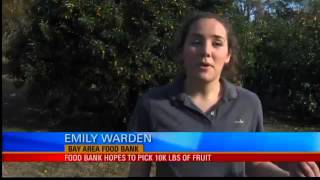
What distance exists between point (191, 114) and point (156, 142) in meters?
0.71

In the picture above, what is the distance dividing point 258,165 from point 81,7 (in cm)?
223

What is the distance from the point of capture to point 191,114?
281 cm

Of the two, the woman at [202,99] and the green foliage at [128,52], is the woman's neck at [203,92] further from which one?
the green foliage at [128,52]

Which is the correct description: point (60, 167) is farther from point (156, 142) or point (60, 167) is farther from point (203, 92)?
point (203, 92)

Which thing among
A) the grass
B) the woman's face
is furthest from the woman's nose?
the grass

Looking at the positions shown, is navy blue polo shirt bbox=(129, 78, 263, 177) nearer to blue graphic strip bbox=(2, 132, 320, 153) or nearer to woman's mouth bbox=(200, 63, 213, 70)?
woman's mouth bbox=(200, 63, 213, 70)

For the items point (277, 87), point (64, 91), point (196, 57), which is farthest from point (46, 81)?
point (196, 57)

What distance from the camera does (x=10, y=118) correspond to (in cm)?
458

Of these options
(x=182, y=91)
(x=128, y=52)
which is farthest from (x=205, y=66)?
(x=128, y=52)

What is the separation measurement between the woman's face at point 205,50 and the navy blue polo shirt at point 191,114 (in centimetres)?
9

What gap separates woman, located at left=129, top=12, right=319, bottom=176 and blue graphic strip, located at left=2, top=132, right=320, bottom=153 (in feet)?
1.56

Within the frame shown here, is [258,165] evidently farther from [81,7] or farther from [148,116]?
[81,7]

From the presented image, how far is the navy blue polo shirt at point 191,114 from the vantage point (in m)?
2.75

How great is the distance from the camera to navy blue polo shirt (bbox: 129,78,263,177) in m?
2.75
